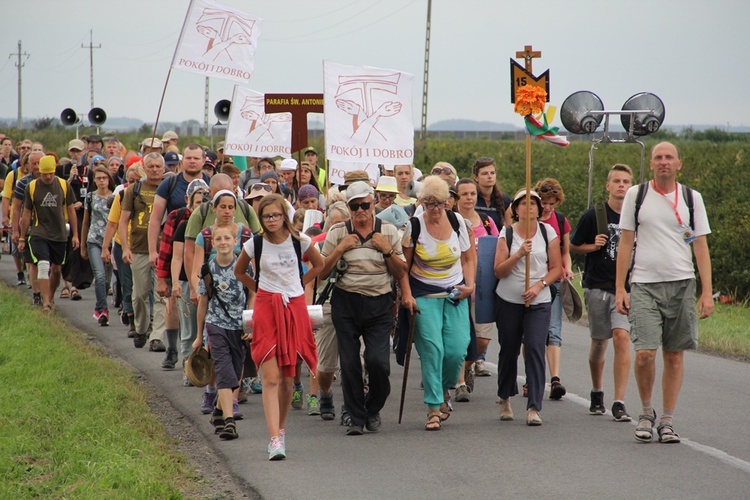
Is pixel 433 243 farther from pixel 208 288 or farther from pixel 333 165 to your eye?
pixel 333 165

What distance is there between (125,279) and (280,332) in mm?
5824

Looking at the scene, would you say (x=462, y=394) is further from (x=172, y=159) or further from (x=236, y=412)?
(x=172, y=159)

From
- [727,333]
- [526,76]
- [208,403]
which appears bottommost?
[727,333]

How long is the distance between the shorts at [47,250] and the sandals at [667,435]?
952 cm

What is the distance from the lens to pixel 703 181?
78.4 feet

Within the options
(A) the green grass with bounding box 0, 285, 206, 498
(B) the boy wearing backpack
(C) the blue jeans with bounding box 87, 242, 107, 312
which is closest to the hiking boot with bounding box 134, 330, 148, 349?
(A) the green grass with bounding box 0, 285, 206, 498

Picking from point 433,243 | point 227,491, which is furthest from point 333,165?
point 227,491

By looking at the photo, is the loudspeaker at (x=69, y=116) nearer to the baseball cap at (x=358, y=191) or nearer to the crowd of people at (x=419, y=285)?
the crowd of people at (x=419, y=285)

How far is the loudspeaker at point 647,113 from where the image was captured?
12.8 meters

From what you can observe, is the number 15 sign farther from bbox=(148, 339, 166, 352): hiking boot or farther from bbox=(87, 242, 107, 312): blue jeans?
bbox=(87, 242, 107, 312): blue jeans

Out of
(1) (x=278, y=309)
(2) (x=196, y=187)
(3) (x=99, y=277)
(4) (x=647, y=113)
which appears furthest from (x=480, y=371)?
(3) (x=99, y=277)

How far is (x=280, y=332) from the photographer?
795 cm

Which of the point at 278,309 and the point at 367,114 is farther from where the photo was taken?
the point at 367,114

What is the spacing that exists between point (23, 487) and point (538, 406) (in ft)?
13.2
